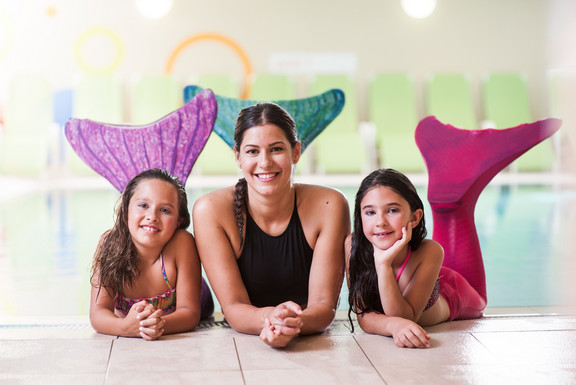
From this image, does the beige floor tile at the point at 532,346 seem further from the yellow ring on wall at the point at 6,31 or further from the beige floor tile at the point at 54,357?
the yellow ring on wall at the point at 6,31

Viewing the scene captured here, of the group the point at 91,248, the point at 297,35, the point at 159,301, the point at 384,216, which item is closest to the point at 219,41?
the point at 297,35

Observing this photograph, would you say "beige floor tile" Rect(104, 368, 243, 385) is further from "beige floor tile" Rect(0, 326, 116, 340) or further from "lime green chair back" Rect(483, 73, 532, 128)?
"lime green chair back" Rect(483, 73, 532, 128)

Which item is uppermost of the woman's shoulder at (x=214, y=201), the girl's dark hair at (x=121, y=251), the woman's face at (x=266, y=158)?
the woman's face at (x=266, y=158)

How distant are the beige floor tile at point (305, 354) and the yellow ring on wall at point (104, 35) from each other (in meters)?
7.37

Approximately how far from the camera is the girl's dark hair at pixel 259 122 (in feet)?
6.43

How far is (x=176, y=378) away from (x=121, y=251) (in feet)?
1.87

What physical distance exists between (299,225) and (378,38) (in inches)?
285

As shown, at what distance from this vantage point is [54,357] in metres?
1.71

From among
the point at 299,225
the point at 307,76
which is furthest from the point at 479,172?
the point at 307,76

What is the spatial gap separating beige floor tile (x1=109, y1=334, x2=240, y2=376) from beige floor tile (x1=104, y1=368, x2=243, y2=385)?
0.02 meters

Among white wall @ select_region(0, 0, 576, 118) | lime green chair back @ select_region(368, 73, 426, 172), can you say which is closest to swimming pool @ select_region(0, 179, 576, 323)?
lime green chair back @ select_region(368, 73, 426, 172)

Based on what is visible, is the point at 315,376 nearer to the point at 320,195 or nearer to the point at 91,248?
the point at 320,195

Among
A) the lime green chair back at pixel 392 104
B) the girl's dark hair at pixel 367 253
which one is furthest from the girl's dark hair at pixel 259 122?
the lime green chair back at pixel 392 104

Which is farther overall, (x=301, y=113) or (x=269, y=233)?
(x=301, y=113)
